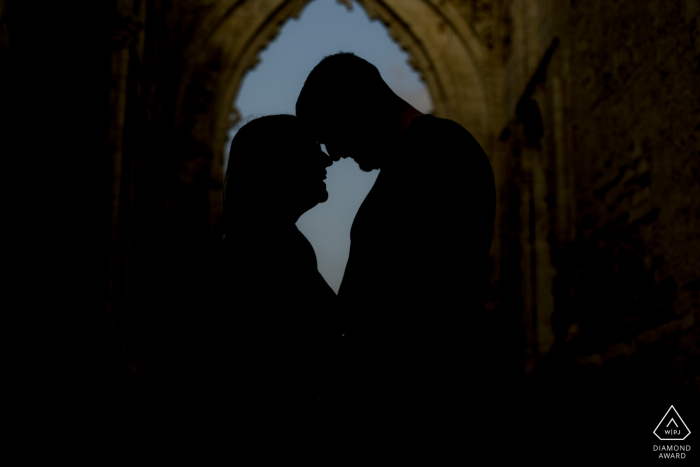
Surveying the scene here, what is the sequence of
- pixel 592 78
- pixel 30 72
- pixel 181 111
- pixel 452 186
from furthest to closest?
pixel 181 111, pixel 592 78, pixel 30 72, pixel 452 186

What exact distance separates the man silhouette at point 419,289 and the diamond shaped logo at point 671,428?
10.5 ft

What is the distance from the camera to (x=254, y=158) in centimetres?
186

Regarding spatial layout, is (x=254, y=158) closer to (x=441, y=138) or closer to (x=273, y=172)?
(x=273, y=172)

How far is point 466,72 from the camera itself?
991 centimetres

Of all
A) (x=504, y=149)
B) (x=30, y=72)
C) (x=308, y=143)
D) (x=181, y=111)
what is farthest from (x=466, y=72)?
(x=308, y=143)

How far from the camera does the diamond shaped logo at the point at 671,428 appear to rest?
436cm

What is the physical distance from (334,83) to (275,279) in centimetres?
51

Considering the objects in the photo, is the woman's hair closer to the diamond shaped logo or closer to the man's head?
the man's head

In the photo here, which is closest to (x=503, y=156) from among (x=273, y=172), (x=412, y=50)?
(x=412, y=50)

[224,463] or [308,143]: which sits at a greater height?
[308,143]

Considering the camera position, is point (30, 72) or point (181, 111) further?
point (181, 111)

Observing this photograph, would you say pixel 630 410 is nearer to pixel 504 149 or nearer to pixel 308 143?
pixel 308 143

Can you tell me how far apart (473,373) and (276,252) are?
513 millimetres

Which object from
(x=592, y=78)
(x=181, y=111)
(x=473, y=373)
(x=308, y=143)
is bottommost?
(x=473, y=373)
